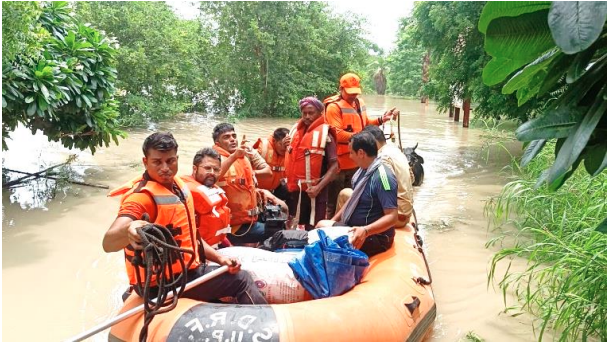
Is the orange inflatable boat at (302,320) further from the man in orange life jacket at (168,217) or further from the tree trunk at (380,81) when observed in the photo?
the tree trunk at (380,81)

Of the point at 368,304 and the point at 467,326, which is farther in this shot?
the point at 467,326

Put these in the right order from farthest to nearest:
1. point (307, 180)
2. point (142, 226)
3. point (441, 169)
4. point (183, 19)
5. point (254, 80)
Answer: point (254, 80), point (183, 19), point (441, 169), point (307, 180), point (142, 226)

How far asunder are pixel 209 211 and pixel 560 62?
100.0 inches

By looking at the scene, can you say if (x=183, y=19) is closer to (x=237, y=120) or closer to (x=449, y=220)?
(x=237, y=120)

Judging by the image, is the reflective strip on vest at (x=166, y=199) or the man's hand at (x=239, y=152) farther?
the man's hand at (x=239, y=152)

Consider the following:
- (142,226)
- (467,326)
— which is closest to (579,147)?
(142,226)

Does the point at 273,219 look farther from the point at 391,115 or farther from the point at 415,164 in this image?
the point at 415,164

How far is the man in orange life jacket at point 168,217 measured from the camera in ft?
7.96

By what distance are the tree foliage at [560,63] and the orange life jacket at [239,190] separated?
2.86 metres

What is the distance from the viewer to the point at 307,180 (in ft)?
15.3

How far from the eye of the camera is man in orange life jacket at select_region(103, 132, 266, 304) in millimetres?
2426

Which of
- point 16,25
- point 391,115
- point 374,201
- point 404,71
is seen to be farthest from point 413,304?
point 404,71

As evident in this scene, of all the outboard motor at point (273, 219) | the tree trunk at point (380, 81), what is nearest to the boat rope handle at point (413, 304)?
the outboard motor at point (273, 219)

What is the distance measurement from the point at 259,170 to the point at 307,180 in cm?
45
